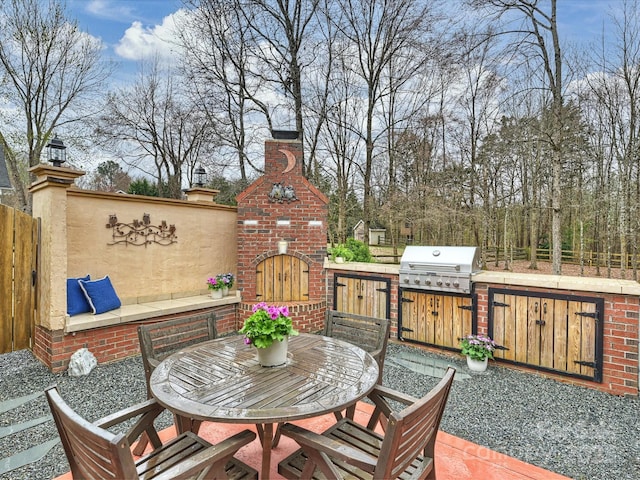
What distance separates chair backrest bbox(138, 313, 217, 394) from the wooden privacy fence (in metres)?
2.48

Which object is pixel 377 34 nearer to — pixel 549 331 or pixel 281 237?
pixel 281 237

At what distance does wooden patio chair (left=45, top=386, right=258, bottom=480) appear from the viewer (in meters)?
1.06

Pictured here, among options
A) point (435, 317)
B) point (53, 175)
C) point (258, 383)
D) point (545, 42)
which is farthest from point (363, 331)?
point (545, 42)

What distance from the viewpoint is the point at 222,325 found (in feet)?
17.2

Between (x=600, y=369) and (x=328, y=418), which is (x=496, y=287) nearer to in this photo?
(x=600, y=369)

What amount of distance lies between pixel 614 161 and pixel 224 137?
12.3m

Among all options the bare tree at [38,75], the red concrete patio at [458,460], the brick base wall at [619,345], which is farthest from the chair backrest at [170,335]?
the bare tree at [38,75]

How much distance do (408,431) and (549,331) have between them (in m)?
3.11

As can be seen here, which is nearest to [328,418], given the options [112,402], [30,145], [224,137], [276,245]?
[112,402]

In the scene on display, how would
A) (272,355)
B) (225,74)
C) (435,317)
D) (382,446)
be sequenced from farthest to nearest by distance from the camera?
(225,74) < (435,317) < (272,355) < (382,446)

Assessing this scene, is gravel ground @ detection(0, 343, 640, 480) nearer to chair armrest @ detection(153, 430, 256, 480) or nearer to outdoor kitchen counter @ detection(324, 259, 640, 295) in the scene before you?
outdoor kitchen counter @ detection(324, 259, 640, 295)

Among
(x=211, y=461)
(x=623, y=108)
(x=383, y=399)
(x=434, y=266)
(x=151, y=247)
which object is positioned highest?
(x=623, y=108)

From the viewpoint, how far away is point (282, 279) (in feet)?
18.1

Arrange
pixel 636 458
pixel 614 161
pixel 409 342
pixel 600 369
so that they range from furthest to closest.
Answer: pixel 614 161, pixel 409 342, pixel 600 369, pixel 636 458
